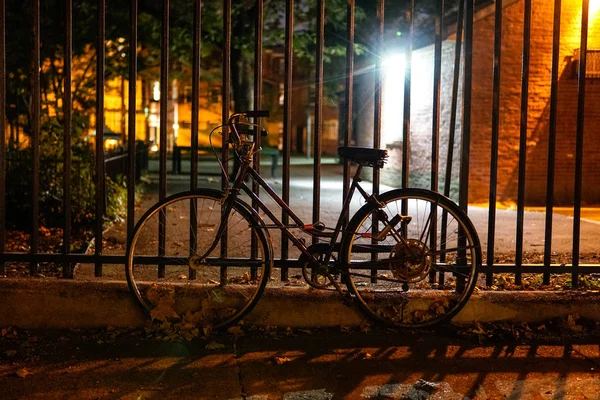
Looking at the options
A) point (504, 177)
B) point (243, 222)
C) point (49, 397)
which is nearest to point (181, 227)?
point (243, 222)

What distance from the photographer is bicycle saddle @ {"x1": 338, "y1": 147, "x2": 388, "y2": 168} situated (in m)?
4.66

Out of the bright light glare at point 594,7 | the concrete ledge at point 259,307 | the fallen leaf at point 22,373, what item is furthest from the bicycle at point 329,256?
the bright light glare at point 594,7

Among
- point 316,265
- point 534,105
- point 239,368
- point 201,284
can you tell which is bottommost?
point 239,368

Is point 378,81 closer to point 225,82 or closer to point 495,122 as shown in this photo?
point 495,122

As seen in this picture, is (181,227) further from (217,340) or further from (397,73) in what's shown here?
(397,73)

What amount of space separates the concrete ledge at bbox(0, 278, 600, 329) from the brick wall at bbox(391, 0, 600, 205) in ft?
29.0

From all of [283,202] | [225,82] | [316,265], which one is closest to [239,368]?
[316,265]

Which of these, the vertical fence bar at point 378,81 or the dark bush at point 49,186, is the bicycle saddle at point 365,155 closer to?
the vertical fence bar at point 378,81

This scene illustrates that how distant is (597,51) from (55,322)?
11.4 metres

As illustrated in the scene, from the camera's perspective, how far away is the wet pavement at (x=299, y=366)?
3930 mm

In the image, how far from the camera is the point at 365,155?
4.69m

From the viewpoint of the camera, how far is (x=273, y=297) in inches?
194

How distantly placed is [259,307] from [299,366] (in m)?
0.72

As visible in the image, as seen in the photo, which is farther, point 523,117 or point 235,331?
point 523,117
